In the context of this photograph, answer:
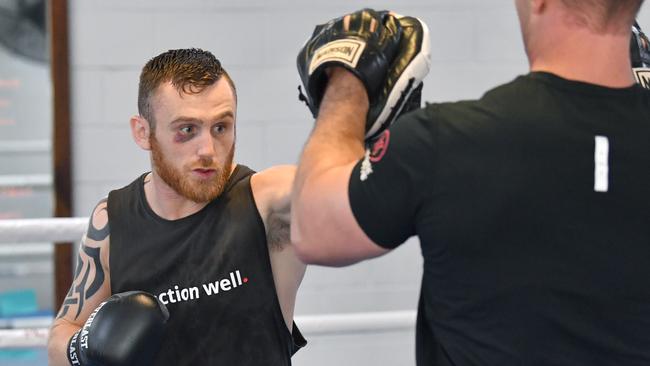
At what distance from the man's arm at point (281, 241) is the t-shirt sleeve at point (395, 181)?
72cm

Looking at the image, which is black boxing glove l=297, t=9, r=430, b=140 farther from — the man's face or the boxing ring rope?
the boxing ring rope

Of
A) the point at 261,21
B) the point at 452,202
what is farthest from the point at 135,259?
the point at 261,21

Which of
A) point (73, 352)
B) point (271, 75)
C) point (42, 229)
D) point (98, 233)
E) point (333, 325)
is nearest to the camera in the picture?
point (73, 352)

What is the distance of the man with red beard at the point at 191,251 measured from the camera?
1.83 metres

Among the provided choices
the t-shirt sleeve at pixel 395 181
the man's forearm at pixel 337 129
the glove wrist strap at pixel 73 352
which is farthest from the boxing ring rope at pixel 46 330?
the t-shirt sleeve at pixel 395 181

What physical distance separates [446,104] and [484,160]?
0.10 meters

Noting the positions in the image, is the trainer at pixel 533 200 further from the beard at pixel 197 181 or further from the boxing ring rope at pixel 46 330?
the boxing ring rope at pixel 46 330

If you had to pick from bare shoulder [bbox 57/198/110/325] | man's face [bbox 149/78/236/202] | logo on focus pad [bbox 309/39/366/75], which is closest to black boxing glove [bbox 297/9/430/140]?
logo on focus pad [bbox 309/39/366/75]

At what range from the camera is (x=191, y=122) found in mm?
1862

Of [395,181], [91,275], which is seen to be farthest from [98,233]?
[395,181]

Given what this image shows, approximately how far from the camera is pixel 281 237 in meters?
1.89

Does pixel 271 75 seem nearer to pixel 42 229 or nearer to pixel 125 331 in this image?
pixel 42 229

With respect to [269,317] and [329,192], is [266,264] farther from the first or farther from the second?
[329,192]

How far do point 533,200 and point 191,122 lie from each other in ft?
→ 3.02
